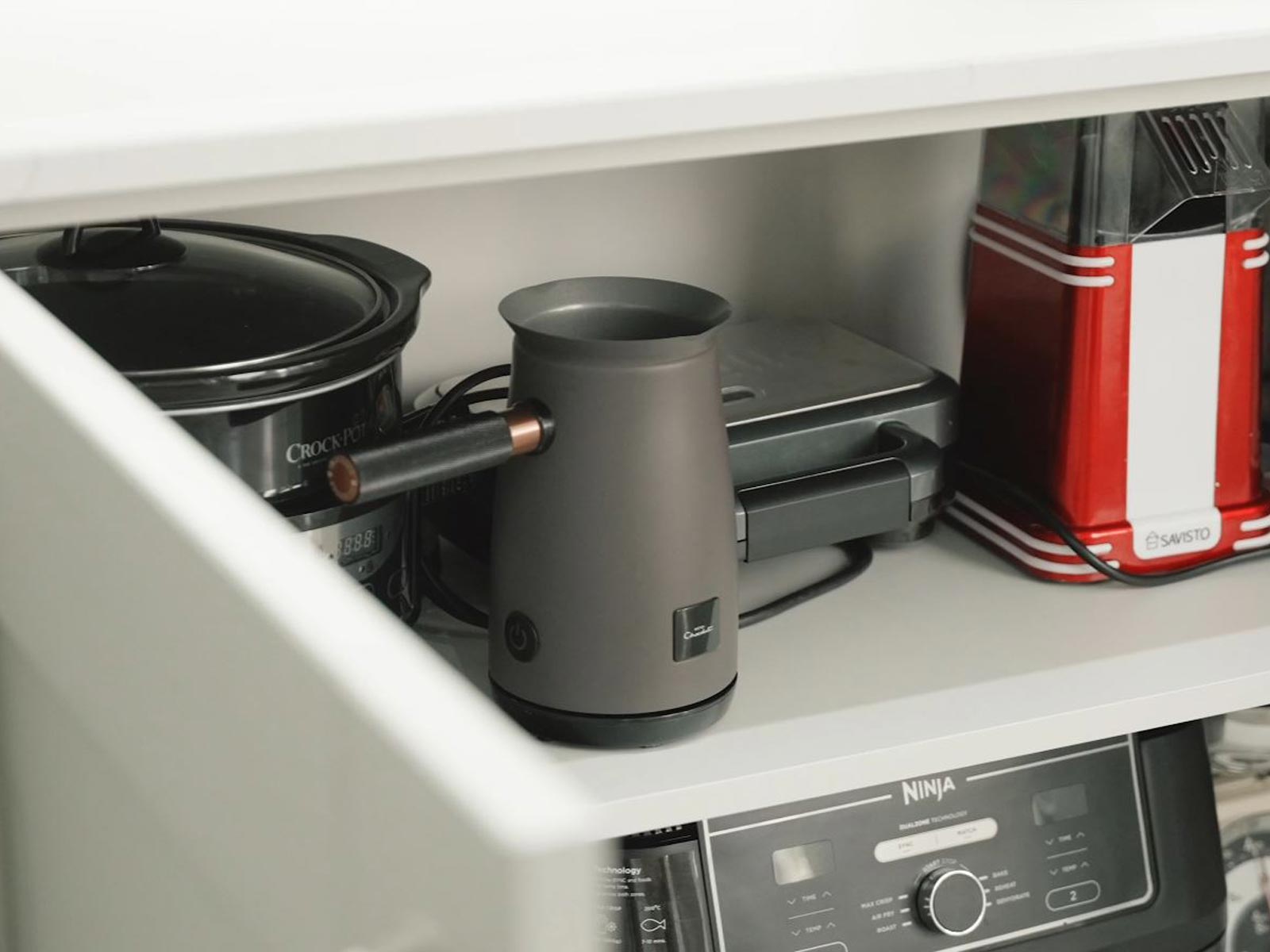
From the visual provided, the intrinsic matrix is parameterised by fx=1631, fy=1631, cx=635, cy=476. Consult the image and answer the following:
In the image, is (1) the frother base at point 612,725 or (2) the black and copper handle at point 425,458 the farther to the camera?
(1) the frother base at point 612,725

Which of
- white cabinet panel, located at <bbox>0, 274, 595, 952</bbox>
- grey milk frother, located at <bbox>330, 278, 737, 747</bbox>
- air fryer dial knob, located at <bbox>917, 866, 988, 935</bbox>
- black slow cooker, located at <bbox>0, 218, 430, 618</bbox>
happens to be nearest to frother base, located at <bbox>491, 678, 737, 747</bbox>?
grey milk frother, located at <bbox>330, 278, 737, 747</bbox>

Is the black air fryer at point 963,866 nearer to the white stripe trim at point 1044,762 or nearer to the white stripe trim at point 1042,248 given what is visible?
the white stripe trim at point 1044,762

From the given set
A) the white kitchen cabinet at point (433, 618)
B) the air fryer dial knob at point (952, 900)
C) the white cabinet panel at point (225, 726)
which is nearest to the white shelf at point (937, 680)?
the white kitchen cabinet at point (433, 618)

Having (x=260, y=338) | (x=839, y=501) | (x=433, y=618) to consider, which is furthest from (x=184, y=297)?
(x=839, y=501)

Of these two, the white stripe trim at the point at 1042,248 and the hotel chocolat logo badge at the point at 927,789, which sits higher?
the white stripe trim at the point at 1042,248

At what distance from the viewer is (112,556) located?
0.34m

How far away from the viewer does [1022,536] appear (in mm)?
952

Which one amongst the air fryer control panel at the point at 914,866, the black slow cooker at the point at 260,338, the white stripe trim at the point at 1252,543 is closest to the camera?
the black slow cooker at the point at 260,338

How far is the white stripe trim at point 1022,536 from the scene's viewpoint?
927mm

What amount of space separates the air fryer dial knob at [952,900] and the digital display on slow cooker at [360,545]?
1.20 feet

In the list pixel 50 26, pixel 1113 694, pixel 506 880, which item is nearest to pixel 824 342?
pixel 1113 694

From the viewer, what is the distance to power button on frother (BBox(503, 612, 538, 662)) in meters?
0.74

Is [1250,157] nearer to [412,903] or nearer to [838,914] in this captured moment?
[838,914]

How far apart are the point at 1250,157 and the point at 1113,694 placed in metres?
0.31
